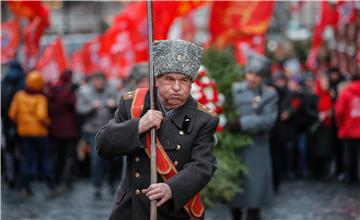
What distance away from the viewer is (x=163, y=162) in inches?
221

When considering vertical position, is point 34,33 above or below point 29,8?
below

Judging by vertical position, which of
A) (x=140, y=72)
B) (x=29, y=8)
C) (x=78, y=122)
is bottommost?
(x=78, y=122)

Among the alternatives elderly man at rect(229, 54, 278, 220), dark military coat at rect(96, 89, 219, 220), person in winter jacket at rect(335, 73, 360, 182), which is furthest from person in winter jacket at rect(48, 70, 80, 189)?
dark military coat at rect(96, 89, 219, 220)

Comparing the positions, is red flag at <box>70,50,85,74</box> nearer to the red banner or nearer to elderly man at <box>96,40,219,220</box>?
the red banner

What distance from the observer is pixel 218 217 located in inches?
489

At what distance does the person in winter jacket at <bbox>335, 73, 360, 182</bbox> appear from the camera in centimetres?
1614

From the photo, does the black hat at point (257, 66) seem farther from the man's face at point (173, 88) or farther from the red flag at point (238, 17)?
the red flag at point (238, 17)

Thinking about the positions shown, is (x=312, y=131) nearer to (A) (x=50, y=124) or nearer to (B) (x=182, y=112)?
(A) (x=50, y=124)

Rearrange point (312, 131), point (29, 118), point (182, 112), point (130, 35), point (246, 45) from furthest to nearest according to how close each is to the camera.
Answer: point (246, 45) → point (312, 131) → point (130, 35) → point (29, 118) → point (182, 112)

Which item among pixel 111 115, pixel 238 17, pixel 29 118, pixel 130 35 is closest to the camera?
pixel 29 118

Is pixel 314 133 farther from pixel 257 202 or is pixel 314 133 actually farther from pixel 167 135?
pixel 167 135

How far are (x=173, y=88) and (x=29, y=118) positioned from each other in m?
9.95

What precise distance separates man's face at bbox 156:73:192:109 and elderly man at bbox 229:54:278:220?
190 inches

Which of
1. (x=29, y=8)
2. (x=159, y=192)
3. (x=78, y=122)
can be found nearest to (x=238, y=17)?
(x=78, y=122)
